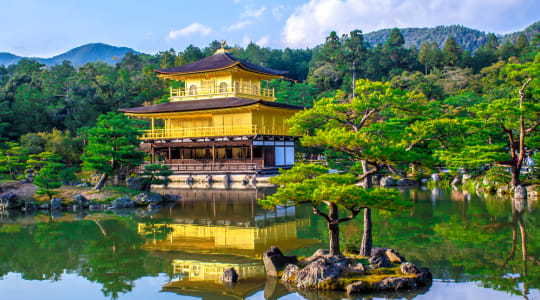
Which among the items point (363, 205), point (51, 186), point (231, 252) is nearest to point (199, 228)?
point (231, 252)

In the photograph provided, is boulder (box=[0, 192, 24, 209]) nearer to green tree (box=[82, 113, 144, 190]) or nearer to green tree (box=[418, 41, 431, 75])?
green tree (box=[82, 113, 144, 190])

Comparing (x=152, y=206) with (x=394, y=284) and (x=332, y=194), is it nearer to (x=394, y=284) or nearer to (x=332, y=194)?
(x=332, y=194)

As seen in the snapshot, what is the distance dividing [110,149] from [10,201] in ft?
14.7

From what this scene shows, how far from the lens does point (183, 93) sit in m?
37.9

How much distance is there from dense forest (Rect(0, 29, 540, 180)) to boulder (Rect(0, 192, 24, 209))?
170 inches

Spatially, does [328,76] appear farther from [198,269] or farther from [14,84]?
[198,269]

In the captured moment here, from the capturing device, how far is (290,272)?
8.75 m

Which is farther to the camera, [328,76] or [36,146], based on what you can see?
Answer: [328,76]

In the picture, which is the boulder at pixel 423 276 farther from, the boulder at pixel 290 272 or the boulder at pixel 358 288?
the boulder at pixel 290 272

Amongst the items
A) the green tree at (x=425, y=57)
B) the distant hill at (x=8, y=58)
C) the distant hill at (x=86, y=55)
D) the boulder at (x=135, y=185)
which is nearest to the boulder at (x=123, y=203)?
the boulder at (x=135, y=185)

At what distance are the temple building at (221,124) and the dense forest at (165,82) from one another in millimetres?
6176

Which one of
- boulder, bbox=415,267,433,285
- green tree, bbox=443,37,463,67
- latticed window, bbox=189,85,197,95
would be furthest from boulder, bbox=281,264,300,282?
green tree, bbox=443,37,463,67

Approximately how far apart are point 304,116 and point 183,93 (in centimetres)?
2842

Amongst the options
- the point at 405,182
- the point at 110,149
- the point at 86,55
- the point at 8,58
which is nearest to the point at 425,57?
the point at 405,182
